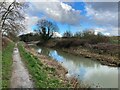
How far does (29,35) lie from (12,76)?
97.5 m

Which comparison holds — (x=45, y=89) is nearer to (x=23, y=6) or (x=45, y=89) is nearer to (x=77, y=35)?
(x=23, y=6)

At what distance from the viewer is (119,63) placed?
28328mm

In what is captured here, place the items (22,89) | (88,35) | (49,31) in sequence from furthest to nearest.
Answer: (49,31)
(88,35)
(22,89)

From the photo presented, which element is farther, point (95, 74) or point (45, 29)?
point (45, 29)

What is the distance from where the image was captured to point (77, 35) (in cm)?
A: 7300

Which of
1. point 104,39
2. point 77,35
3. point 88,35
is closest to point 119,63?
point 104,39

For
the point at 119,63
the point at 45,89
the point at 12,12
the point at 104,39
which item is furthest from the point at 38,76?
the point at 104,39

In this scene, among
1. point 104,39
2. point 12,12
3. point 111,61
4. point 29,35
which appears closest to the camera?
point 111,61

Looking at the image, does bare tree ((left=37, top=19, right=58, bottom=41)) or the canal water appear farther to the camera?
bare tree ((left=37, top=19, right=58, bottom=41))

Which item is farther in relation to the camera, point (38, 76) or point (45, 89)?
point (38, 76)

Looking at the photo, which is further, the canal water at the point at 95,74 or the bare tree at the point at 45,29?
the bare tree at the point at 45,29

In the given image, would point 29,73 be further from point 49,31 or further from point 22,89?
point 49,31

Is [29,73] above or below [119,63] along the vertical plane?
above

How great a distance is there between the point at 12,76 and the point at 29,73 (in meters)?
1.53
